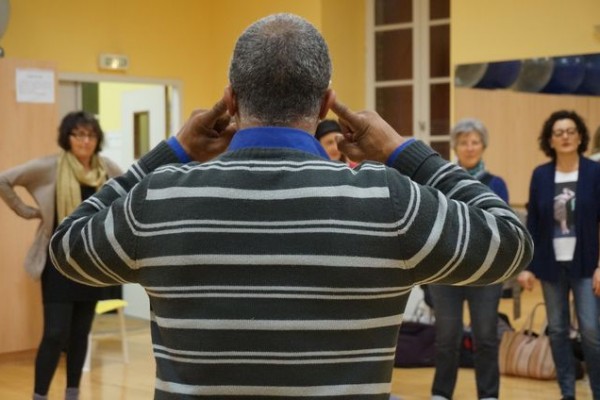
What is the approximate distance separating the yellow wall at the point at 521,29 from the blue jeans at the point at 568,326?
2.39 meters

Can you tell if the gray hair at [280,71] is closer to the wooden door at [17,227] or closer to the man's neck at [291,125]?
the man's neck at [291,125]

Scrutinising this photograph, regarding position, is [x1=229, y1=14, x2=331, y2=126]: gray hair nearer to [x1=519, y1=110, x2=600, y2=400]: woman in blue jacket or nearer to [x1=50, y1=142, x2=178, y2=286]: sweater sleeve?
[x1=50, y1=142, x2=178, y2=286]: sweater sleeve

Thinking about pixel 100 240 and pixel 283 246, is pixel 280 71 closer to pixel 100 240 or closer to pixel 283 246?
pixel 283 246

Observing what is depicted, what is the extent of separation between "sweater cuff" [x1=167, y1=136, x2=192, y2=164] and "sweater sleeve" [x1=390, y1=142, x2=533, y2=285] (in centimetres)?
35

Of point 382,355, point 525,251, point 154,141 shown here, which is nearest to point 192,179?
point 382,355

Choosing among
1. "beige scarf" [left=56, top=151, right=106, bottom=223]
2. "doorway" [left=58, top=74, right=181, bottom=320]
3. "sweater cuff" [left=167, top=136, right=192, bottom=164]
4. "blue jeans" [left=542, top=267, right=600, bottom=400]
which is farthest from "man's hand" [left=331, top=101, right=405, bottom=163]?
"doorway" [left=58, top=74, right=181, bottom=320]

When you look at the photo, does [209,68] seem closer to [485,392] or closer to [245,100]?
[485,392]

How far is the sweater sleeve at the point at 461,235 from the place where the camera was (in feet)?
4.21

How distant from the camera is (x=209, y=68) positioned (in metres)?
8.78

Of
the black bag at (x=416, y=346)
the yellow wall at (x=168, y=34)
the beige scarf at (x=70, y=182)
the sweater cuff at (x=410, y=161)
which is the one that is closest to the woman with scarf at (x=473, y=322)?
the black bag at (x=416, y=346)

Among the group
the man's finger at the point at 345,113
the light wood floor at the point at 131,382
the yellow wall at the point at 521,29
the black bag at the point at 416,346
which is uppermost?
the yellow wall at the point at 521,29

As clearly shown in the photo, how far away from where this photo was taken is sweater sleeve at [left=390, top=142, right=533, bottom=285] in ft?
4.21

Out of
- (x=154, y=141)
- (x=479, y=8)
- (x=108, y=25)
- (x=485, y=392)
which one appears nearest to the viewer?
(x=485, y=392)

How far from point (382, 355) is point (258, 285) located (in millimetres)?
202
